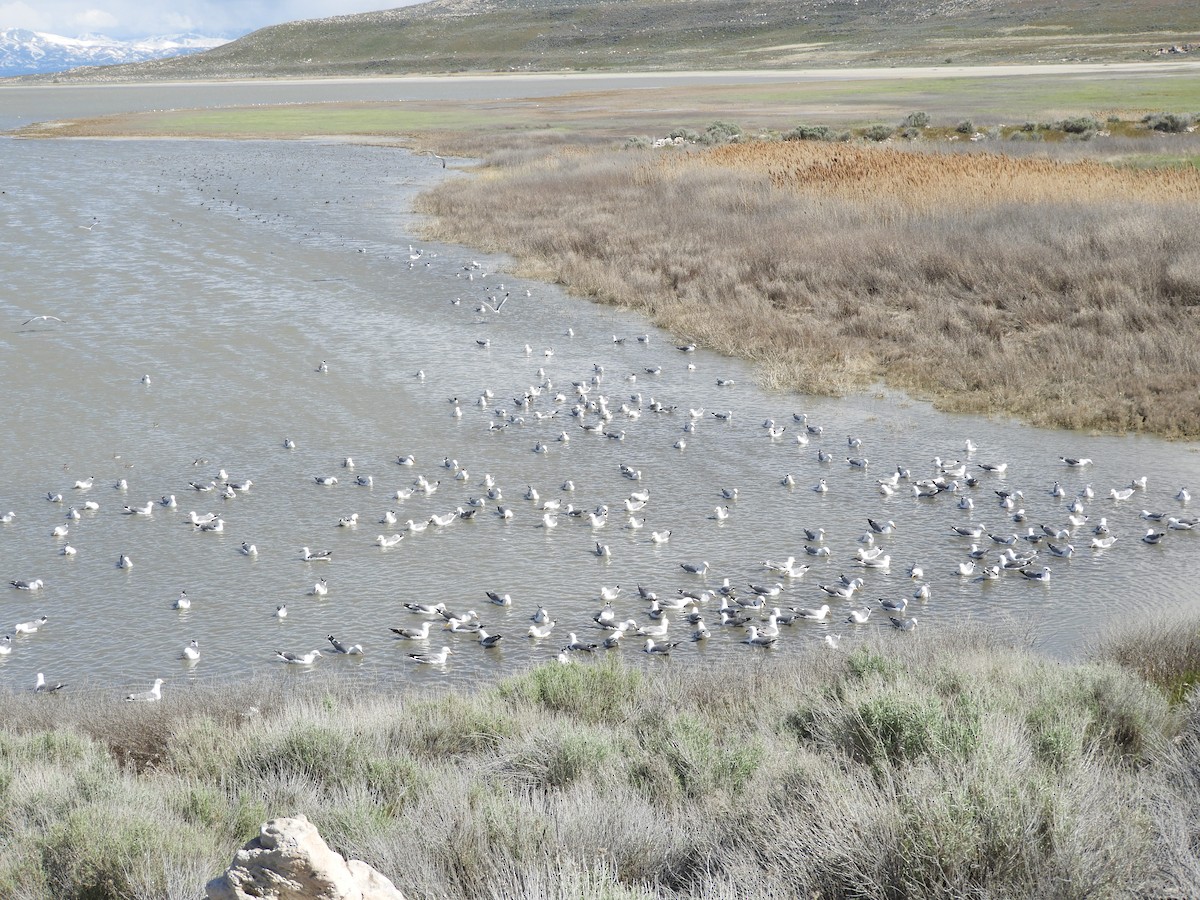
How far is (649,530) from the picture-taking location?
50.8 feet

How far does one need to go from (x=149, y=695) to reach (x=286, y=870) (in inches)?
249

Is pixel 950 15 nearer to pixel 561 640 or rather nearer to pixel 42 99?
pixel 42 99

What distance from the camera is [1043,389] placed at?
795 inches

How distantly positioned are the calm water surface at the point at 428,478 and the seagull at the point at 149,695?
54 centimetres

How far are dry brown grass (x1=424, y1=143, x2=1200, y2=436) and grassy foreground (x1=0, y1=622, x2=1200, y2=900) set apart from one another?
11.3 meters

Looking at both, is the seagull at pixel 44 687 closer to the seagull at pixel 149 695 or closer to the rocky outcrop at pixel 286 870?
the seagull at pixel 149 695

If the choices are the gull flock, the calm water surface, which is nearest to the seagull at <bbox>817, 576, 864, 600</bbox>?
the gull flock

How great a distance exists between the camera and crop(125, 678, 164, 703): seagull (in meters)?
10.8

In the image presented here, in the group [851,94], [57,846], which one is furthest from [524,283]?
[851,94]

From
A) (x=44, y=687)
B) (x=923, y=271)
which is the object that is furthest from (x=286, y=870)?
(x=923, y=271)

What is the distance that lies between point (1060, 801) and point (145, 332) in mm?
24607

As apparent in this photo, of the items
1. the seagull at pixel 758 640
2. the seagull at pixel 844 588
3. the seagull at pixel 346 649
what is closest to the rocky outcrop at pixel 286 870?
the seagull at pixel 346 649

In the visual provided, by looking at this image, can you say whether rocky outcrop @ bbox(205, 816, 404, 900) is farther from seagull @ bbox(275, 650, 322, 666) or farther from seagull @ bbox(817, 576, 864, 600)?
seagull @ bbox(817, 576, 864, 600)

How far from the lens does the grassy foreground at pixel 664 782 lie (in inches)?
231
